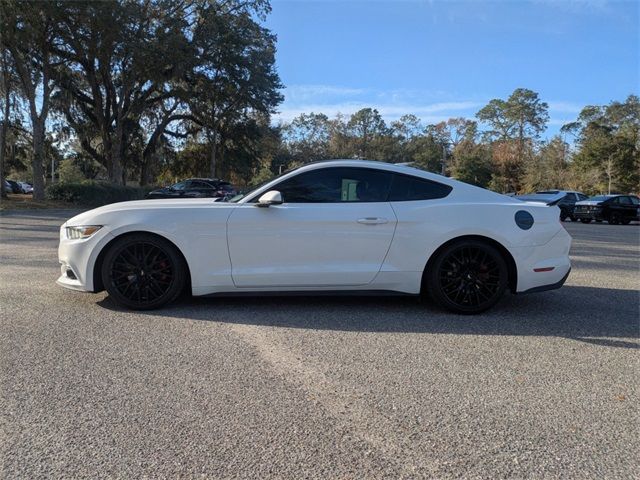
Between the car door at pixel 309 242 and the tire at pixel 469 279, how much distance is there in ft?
2.00

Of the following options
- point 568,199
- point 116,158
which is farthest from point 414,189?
point 116,158

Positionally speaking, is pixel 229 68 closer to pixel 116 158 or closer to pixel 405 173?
pixel 116 158

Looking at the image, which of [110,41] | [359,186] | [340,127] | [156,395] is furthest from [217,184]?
[340,127]

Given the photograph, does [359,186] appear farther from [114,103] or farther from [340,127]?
[340,127]

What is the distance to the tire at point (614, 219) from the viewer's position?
2462cm

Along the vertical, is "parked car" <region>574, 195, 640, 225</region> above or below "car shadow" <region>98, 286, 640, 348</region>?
above

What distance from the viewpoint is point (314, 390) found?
3160mm

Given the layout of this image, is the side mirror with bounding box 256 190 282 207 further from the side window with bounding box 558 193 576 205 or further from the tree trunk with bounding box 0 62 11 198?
the side window with bounding box 558 193 576 205

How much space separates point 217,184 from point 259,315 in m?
23.8

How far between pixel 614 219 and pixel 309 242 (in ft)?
81.4

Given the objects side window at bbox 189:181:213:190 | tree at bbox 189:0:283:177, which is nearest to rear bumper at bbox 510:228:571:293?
side window at bbox 189:181:213:190

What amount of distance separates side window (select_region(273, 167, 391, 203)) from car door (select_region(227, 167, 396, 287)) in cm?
6

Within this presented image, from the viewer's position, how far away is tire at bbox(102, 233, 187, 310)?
4.75 meters

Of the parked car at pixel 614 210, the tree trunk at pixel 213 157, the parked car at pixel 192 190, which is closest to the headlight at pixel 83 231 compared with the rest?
the parked car at pixel 192 190
